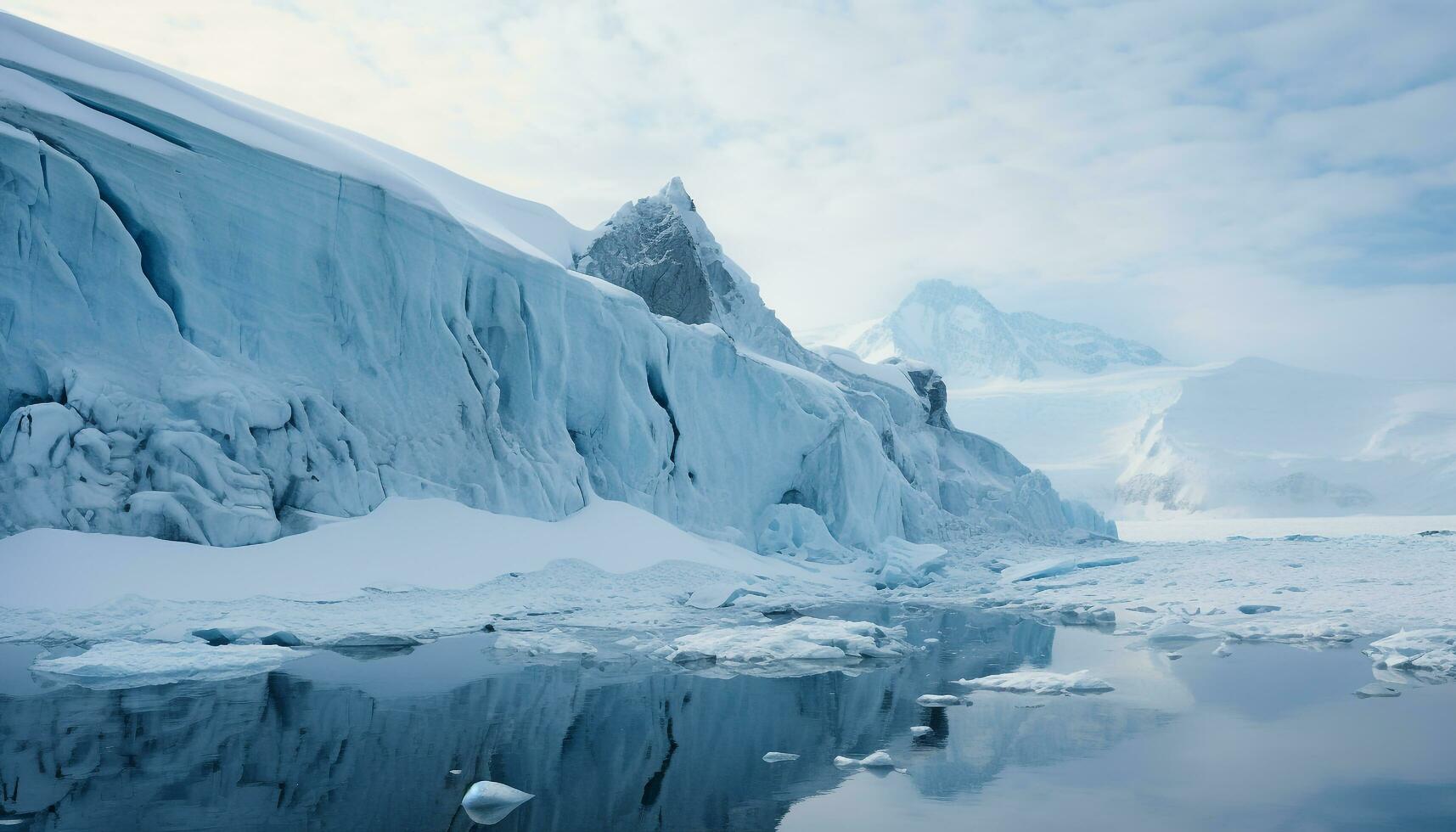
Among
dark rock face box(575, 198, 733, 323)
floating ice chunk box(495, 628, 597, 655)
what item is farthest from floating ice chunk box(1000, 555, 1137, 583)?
dark rock face box(575, 198, 733, 323)

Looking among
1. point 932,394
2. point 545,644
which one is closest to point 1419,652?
point 545,644

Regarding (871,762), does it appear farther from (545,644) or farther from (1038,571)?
(1038,571)

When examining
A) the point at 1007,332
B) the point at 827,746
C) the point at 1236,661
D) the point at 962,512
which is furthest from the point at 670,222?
the point at 1007,332

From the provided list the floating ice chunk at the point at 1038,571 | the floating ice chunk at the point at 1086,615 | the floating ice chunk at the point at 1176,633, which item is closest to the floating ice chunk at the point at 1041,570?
the floating ice chunk at the point at 1038,571

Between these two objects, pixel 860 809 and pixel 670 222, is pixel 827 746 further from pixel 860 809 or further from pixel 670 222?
pixel 670 222

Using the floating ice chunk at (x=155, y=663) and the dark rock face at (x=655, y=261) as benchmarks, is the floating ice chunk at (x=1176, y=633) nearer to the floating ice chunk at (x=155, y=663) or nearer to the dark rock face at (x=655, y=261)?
the floating ice chunk at (x=155, y=663)

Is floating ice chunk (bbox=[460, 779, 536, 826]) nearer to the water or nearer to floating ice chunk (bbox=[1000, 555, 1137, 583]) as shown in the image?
the water
